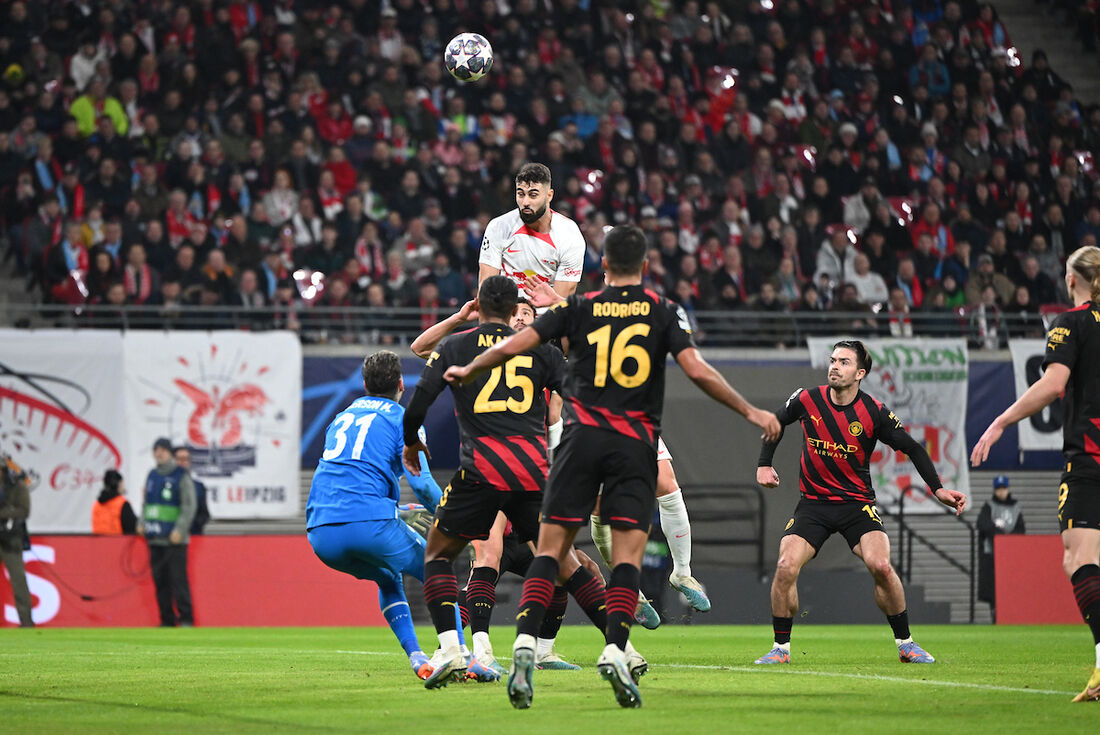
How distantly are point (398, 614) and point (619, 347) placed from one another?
251 centimetres

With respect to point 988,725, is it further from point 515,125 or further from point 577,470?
point 515,125

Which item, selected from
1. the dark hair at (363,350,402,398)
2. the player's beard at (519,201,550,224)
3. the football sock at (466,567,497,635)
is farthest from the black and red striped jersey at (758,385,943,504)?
the dark hair at (363,350,402,398)

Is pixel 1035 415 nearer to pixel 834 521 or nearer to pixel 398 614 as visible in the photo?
pixel 834 521

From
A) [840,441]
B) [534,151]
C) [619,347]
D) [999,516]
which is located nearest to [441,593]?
[619,347]

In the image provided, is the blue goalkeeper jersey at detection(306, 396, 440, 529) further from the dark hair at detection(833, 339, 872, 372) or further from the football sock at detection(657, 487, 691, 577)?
the dark hair at detection(833, 339, 872, 372)

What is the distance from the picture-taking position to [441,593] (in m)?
7.76

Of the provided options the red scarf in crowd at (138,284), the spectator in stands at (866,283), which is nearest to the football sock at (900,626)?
the red scarf in crowd at (138,284)

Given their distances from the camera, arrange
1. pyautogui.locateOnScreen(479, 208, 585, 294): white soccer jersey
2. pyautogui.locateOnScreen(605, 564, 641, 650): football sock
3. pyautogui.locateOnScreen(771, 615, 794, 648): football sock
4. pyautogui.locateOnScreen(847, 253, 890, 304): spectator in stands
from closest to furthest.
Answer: pyautogui.locateOnScreen(605, 564, 641, 650): football sock, pyautogui.locateOnScreen(479, 208, 585, 294): white soccer jersey, pyautogui.locateOnScreen(771, 615, 794, 648): football sock, pyautogui.locateOnScreen(847, 253, 890, 304): spectator in stands

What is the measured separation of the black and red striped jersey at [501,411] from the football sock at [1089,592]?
2.79 meters

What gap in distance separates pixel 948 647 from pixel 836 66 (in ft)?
47.7

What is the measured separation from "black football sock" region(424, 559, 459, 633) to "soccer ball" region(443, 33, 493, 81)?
5.39m

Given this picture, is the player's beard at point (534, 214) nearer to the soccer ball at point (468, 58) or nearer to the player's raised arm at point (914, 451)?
the soccer ball at point (468, 58)

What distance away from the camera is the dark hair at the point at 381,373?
8.18 metres

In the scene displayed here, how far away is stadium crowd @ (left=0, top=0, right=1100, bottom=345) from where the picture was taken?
19.0m
